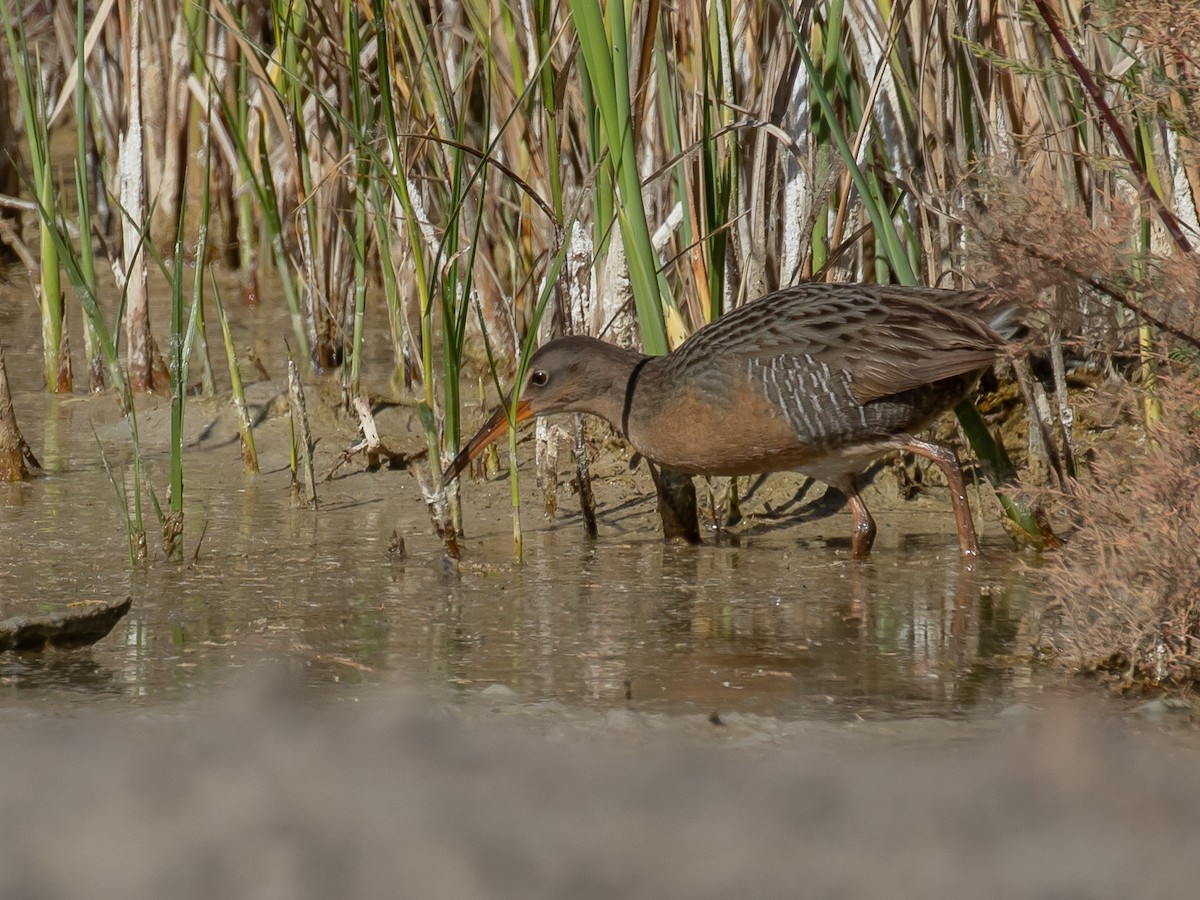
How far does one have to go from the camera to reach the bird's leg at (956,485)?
4.23 m

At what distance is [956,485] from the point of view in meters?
4.28

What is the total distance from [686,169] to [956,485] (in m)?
1.07

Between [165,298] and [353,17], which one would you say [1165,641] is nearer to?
[353,17]

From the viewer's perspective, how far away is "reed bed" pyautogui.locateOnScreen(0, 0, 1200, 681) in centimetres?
366

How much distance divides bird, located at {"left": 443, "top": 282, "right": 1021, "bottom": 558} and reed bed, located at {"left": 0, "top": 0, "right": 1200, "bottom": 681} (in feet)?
0.41

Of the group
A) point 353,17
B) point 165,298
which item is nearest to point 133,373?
point 165,298

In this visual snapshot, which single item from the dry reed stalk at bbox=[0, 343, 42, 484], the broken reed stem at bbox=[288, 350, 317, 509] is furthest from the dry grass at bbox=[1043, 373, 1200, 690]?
the dry reed stalk at bbox=[0, 343, 42, 484]

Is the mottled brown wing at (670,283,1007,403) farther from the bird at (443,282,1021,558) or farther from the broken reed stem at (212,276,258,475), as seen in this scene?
the broken reed stem at (212,276,258,475)

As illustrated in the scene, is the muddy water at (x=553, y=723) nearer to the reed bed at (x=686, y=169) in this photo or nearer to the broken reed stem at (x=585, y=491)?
the broken reed stem at (x=585, y=491)

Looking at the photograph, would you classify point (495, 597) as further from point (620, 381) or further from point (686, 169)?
point (686, 169)

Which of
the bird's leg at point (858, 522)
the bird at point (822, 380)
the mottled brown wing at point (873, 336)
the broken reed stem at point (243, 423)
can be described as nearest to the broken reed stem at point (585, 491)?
the bird at point (822, 380)

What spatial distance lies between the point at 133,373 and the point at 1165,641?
3.59 metres

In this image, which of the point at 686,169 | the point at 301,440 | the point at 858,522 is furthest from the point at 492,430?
the point at 858,522

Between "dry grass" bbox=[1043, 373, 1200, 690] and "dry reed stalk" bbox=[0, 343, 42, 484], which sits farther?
"dry reed stalk" bbox=[0, 343, 42, 484]
